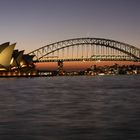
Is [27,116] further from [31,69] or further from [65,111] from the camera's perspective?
[31,69]

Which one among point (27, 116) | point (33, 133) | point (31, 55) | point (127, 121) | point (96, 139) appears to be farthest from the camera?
point (31, 55)

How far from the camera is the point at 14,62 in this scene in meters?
160

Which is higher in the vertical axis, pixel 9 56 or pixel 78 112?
pixel 9 56

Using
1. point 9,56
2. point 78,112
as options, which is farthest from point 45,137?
point 9,56

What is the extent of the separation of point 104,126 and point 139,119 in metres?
3.79

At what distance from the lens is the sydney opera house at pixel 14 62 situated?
131 m

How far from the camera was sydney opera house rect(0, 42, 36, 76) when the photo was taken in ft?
429

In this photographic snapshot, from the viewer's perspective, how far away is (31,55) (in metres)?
184

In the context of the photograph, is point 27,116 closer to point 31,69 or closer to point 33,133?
point 33,133

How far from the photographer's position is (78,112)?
29938 mm

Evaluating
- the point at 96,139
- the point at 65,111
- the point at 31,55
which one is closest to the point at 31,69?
the point at 31,55

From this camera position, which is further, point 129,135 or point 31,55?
point 31,55

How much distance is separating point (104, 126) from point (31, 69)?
164470 mm

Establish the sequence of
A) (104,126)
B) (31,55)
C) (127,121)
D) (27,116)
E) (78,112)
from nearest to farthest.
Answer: (104,126) < (127,121) < (27,116) < (78,112) < (31,55)
